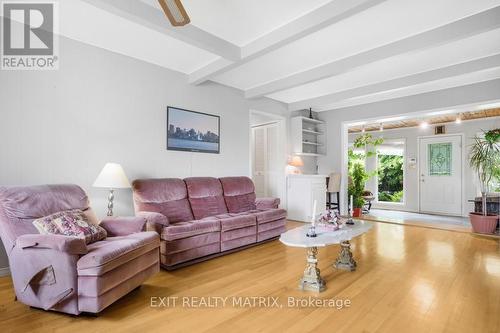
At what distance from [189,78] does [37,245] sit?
9.86 ft

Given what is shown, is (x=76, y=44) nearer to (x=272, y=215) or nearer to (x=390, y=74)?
(x=272, y=215)

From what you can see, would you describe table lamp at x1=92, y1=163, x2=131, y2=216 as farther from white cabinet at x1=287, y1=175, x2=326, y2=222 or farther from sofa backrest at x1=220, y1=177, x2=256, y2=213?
white cabinet at x1=287, y1=175, x2=326, y2=222

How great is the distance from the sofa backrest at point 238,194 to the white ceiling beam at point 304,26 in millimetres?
1756

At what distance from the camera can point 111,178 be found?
289cm

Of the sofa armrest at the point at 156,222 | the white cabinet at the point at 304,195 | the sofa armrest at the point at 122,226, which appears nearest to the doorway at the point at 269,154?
the white cabinet at the point at 304,195

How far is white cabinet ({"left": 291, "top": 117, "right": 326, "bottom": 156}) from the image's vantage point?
5.97 metres

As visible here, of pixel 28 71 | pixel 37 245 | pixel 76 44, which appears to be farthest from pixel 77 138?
pixel 37 245

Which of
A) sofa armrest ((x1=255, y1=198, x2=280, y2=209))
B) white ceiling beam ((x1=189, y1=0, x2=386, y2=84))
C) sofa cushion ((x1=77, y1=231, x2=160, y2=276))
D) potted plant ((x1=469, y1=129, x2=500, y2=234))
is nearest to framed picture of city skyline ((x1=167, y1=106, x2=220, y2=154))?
white ceiling beam ((x1=189, y1=0, x2=386, y2=84))

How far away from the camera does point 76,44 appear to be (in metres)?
3.05

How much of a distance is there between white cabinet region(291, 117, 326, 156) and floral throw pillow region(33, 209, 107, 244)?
4437 millimetres

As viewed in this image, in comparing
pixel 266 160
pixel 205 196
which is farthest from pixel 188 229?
pixel 266 160

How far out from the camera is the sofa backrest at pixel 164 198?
3262 millimetres

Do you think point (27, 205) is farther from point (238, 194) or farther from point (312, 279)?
point (238, 194)

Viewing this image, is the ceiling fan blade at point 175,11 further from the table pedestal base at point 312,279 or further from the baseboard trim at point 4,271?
the baseboard trim at point 4,271
